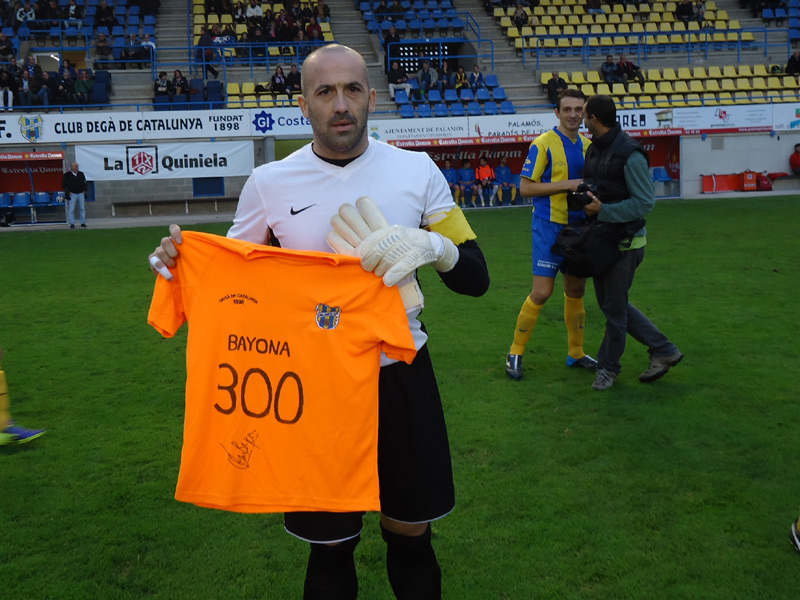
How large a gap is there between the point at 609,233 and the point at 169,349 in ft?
14.9

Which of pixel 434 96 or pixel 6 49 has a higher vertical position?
pixel 6 49

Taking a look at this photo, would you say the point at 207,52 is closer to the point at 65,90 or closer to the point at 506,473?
the point at 65,90

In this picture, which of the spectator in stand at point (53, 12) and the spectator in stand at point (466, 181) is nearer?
the spectator in stand at point (466, 181)

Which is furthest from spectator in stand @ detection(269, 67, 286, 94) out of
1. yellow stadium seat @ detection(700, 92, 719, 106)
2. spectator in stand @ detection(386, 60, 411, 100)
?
yellow stadium seat @ detection(700, 92, 719, 106)

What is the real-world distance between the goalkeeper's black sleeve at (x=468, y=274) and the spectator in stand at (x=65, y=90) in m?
24.9

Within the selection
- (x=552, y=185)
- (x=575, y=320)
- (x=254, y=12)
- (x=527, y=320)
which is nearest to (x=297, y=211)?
(x=552, y=185)

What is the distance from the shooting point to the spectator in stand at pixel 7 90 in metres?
23.6

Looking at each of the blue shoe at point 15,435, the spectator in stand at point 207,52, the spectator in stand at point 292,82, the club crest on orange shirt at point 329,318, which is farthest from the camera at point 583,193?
the spectator in stand at point 207,52

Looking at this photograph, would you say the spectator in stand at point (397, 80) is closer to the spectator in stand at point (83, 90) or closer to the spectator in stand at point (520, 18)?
the spectator in stand at point (520, 18)

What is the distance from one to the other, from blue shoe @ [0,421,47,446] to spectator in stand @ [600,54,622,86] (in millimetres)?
26827

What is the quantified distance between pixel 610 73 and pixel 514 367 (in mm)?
24737

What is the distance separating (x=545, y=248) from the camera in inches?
253

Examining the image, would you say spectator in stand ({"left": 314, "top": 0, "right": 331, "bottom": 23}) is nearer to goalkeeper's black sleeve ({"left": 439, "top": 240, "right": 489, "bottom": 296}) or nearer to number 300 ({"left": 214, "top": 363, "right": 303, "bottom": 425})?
goalkeeper's black sleeve ({"left": 439, "top": 240, "right": 489, "bottom": 296})

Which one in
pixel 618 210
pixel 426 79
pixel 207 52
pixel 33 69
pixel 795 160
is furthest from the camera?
pixel 207 52
